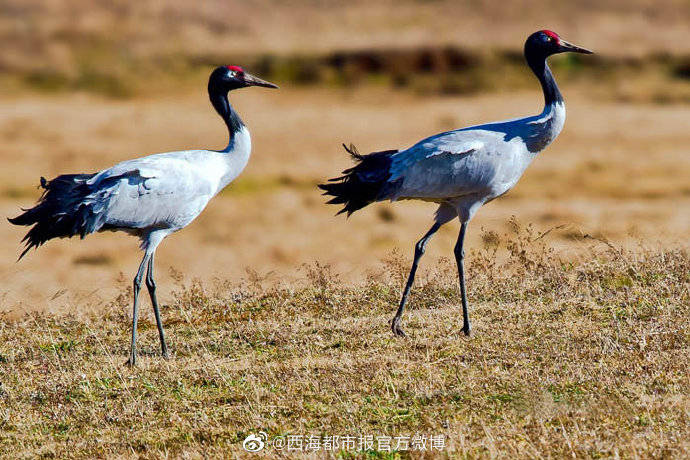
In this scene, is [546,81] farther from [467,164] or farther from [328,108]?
[328,108]

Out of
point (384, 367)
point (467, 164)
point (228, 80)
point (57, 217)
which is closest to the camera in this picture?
point (384, 367)

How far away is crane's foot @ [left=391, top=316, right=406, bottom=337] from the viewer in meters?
8.79

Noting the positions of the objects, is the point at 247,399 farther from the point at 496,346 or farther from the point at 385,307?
the point at 385,307

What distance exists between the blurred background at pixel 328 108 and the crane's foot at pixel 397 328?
31.8ft

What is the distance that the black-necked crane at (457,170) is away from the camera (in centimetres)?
888

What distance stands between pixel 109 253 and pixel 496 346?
13.7 m

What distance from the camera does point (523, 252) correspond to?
10523 mm

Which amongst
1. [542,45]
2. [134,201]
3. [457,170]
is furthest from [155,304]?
[542,45]

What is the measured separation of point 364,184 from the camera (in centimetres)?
914

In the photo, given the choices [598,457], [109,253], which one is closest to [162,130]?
[109,253]

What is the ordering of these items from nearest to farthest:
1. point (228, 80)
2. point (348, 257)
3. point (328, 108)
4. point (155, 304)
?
point (155, 304) < point (228, 80) < point (348, 257) < point (328, 108)

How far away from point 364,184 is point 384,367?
1.86 m

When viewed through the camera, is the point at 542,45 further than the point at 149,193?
Yes

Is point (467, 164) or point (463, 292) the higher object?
point (467, 164)
